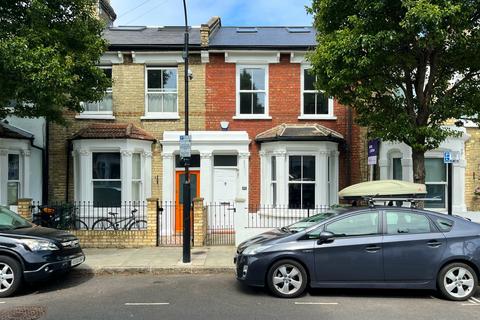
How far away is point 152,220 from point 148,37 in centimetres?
690

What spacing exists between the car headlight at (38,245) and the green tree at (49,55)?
317 cm

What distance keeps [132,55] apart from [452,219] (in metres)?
10.6

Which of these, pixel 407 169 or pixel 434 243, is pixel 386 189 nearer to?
pixel 434 243

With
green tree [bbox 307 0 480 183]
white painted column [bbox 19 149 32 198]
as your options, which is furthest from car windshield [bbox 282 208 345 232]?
white painted column [bbox 19 149 32 198]

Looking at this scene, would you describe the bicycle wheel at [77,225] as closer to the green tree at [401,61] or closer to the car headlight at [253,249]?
the car headlight at [253,249]

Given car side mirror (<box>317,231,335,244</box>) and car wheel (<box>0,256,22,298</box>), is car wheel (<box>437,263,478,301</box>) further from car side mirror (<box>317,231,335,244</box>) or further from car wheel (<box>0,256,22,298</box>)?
car wheel (<box>0,256,22,298</box>)

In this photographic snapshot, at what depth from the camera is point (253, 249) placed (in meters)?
7.25

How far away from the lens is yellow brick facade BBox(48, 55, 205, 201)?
1435 cm

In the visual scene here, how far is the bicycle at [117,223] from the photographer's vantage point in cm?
1284

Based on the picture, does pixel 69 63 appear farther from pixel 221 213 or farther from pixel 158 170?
pixel 221 213

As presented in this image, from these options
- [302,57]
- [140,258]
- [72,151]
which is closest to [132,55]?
[72,151]

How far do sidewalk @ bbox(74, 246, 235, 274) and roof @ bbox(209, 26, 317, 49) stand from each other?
656 centimetres

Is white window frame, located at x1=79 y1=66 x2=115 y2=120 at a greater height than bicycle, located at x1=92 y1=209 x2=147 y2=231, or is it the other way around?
white window frame, located at x1=79 y1=66 x2=115 y2=120

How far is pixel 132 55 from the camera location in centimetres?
1430
